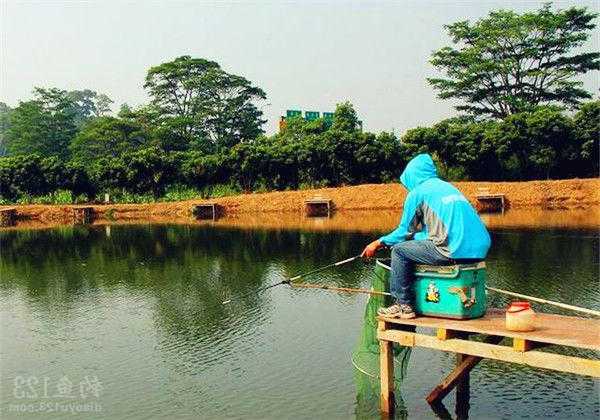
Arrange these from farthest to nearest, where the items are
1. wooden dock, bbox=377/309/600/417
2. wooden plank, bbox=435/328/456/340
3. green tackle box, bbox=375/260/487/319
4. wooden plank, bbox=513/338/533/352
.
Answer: green tackle box, bbox=375/260/487/319 → wooden plank, bbox=435/328/456/340 → wooden plank, bbox=513/338/533/352 → wooden dock, bbox=377/309/600/417

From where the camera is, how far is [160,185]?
44219 millimetres

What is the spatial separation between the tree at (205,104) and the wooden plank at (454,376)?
158 ft

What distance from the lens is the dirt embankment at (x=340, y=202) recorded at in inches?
1394

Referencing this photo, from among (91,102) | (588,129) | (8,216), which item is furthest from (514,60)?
(91,102)

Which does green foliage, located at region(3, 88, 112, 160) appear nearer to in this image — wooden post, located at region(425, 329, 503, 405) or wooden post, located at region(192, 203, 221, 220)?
wooden post, located at region(192, 203, 221, 220)

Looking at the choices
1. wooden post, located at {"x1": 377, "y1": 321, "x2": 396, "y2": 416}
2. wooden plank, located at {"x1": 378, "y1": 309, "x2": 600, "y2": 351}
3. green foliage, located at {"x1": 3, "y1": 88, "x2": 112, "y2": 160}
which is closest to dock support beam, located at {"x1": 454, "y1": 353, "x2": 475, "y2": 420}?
wooden post, located at {"x1": 377, "y1": 321, "x2": 396, "y2": 416}

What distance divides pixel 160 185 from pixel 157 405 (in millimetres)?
36820

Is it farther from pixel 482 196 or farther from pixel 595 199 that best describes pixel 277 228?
pixel 595 199

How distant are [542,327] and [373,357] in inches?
87.5

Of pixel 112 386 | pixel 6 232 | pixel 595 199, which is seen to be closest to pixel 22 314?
pixel 112 386

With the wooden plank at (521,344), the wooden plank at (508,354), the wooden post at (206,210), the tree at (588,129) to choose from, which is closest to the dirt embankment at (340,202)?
the wooden post at (206,210)

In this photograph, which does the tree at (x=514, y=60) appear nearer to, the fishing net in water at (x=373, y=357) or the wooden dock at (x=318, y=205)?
the wooden dock at (x=318, y=205)

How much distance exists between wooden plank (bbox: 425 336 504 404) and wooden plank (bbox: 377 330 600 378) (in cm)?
71

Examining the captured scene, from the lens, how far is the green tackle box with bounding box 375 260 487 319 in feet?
21.8
